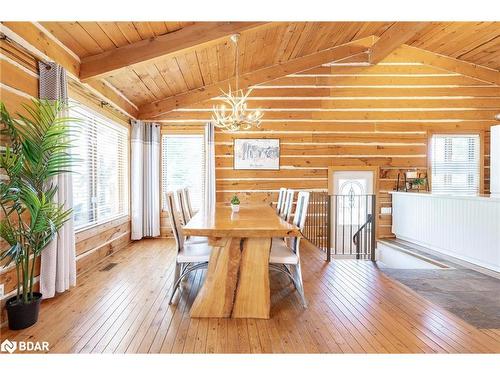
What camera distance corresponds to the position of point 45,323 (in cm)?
235

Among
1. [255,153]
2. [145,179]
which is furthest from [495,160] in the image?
[145,179]

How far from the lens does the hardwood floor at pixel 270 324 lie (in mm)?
2053

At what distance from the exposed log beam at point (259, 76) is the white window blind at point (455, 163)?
2.39 metres

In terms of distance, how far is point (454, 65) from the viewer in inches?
221

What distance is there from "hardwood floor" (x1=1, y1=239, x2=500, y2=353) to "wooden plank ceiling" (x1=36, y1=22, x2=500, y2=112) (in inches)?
100

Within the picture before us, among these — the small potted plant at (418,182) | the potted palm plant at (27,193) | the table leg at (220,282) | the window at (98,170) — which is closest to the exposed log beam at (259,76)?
the window at (98,170)

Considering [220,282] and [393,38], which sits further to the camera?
[393,38]

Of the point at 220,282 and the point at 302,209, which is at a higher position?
the point at 302,209

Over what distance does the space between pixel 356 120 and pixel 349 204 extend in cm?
163

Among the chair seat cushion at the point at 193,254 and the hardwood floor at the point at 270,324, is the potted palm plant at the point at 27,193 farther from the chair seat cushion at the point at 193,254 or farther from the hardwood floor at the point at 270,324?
the chair seat cushion at the point at 193,254

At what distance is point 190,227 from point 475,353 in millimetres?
2201

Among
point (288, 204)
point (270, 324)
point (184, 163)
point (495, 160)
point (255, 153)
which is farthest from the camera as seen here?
point (184, 163)

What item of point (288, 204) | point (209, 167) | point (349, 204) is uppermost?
point (209, 167)

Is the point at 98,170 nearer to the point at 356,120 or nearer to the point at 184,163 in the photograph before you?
the point at 184,163
